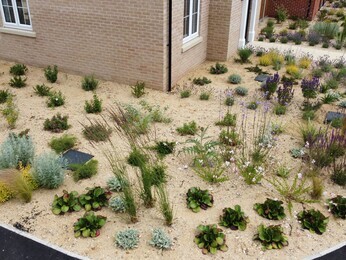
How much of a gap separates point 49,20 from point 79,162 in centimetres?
538

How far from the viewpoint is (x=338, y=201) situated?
4.95m

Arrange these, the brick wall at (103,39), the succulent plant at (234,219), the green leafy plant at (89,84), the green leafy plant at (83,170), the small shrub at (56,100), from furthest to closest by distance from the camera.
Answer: the green leafy plant at (89,84), the brick wall at (103,39), the small shrub at (56,100), the green leafy plant at (83,170), the succulent plant at (234,219)

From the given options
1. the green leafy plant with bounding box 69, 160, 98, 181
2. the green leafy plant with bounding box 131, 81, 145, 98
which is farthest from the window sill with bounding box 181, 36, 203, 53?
the green leafy plant with bounding box 69, 160, 98, 181

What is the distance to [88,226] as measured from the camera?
→ 4438 mm

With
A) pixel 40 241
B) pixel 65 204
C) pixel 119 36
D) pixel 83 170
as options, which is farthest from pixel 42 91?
pixel 40 241

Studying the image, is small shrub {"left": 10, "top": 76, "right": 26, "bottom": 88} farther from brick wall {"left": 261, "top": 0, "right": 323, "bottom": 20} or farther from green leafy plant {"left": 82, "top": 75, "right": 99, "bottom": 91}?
brick wall {"left": 261, "top": 0, "right": 323, "bottom": 20}

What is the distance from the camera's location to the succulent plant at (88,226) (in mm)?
4383

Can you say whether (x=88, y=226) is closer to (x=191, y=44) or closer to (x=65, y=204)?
(x=65, y=204)

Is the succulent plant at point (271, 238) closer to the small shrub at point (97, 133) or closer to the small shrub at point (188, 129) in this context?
the small shrub at point (97, 133)

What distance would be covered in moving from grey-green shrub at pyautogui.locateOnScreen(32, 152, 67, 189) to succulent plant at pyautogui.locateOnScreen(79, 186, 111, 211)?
49cm

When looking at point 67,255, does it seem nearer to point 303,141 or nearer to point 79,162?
point 79,162

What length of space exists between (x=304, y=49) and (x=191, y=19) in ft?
18.3

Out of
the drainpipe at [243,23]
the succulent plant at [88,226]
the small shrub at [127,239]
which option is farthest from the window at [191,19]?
the small shrub at [127,239]

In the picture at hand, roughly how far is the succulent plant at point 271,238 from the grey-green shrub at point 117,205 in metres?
1.85
